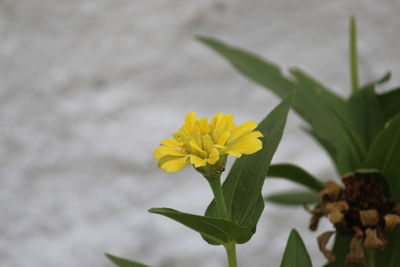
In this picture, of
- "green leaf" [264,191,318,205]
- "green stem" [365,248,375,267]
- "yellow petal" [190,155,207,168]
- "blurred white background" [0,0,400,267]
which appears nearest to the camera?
"yellow petal" [190,155,207,168]

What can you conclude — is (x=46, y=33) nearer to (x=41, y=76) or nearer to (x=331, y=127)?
(x=41, y=76)

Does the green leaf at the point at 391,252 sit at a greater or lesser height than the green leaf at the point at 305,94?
lesser

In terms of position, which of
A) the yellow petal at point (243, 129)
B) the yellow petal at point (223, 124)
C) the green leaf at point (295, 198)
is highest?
the green leaf at point (295, 198)

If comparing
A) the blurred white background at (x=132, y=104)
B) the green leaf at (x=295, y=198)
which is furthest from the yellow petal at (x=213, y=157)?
the blurred white background at (x=132, y=104)

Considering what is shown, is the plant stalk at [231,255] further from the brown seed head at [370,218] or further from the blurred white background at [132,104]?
the blurred white background at [132,104]

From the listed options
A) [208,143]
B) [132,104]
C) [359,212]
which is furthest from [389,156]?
[132,104]

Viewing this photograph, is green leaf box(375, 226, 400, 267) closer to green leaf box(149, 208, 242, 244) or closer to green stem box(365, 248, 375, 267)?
green stem box(365, 248, 375, 267)

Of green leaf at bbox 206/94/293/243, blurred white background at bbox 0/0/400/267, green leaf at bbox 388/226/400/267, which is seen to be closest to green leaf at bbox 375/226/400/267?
green leaf at bbox 388/226/400/267
